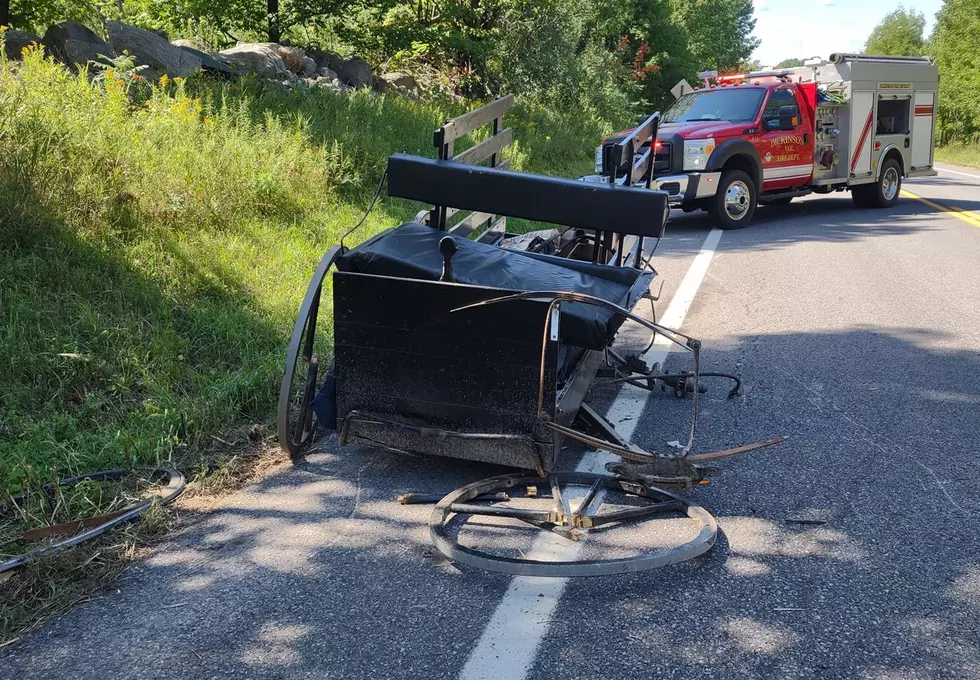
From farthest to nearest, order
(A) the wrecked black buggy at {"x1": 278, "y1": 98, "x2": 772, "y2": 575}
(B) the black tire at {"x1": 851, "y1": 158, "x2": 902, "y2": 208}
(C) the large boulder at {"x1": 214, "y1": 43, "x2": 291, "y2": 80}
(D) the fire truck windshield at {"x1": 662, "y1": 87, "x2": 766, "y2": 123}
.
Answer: (B) the black tire at {"x1": 851, "y1": 158, "x2": 902, "y2": 208}
(C) the large boulder at {"x1": 214, "y1": 43, "x2": 291, "y2": 80}
(D) the fire truck windshield at {"x1": 662, "y1": 87, "x2": 766, "y2": 123}
(A) the wrecked black buggy at {"x1": 278, "y1": 98, "x2": 772, "y2": 575}

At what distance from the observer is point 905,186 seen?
24.0 meters

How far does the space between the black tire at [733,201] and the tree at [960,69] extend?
3803 centimetres

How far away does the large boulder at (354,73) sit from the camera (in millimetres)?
21938

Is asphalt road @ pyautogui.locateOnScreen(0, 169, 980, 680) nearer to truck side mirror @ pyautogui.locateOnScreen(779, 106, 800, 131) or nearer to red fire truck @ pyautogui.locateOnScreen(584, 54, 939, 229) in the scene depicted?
red fire truck @ pyautogui.locateOnScreen(584, 54, 939, 229)

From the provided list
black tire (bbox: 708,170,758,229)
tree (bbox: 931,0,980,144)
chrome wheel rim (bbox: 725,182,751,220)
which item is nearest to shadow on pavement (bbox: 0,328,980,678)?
black tire (bbox: 708,170,758,229)

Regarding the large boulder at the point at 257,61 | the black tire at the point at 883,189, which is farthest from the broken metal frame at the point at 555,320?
the black tire at the point at 883,189

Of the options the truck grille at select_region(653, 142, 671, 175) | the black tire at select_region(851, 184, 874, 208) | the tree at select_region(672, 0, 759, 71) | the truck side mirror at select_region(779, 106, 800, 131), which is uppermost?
the tree at select_region(672, 0, 759, 71)

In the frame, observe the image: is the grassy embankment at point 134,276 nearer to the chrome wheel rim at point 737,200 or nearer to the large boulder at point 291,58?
the chrome wheel rim at point 737,200

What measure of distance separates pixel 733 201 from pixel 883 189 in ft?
16.3

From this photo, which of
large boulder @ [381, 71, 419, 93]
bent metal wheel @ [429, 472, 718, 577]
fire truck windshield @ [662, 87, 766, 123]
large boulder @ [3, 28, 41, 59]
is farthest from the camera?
large boulder @ [381, 71, 419, 93]

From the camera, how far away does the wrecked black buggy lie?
4.03 meters

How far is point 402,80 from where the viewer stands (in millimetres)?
24516

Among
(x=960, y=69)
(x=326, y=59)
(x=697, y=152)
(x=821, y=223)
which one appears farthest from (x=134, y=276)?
(x=960, y=69)

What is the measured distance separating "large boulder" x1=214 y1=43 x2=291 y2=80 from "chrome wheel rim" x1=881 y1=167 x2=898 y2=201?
1178 centimetres
